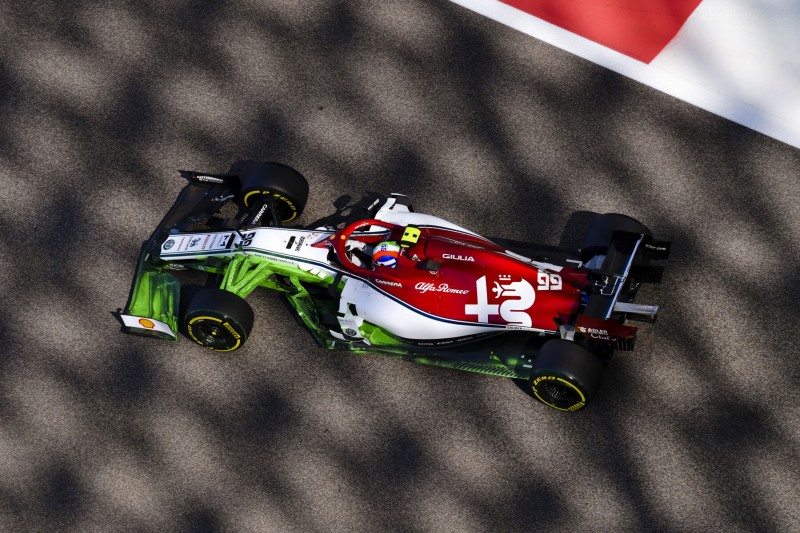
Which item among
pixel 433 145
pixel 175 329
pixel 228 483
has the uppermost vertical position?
pixel 433 145

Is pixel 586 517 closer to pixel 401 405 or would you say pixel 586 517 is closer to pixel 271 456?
pixel 401 405

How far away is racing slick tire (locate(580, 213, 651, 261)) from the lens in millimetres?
8086

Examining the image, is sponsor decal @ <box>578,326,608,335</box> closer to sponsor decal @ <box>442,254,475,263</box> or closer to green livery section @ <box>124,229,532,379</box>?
green livery section @ <box>124,229,532,379</box>

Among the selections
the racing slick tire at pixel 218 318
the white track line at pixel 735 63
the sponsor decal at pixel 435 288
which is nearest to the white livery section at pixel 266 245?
the racing slick tire at pixel 218 318

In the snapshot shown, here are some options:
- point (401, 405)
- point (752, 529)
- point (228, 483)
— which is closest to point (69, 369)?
point (228, 483)

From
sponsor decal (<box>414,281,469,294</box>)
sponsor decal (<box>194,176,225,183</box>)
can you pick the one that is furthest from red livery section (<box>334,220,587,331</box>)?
sponsor decal (<box>194,176,225,183</box>)

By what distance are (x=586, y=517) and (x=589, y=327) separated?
1.59 metres

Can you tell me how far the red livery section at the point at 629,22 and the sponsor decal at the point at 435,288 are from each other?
3.22m

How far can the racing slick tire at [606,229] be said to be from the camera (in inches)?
318

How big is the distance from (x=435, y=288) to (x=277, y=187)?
5.82 ft

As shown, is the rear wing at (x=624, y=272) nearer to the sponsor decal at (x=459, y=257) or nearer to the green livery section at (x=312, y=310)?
the green livery section at (x=312, y=310)

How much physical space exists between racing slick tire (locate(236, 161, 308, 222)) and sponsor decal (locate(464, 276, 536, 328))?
6.36ft

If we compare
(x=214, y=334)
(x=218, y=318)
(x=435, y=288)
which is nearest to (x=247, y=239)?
(x=218, y=318)

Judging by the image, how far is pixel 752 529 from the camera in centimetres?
763
